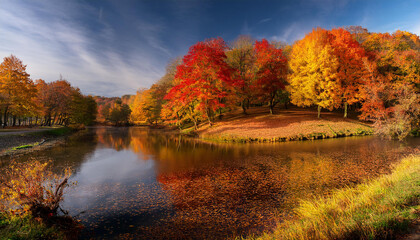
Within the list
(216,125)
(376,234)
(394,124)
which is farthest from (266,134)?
(376,234)

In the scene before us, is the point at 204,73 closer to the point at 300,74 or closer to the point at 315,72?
the point at 300,74

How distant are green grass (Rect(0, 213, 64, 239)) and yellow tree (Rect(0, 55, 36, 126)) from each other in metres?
40.0

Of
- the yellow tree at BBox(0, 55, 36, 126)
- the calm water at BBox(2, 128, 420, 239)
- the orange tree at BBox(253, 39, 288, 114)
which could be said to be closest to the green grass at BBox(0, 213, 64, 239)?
the calm water at BBox(2, 128, 420, 239)

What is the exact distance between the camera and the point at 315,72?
2953cm

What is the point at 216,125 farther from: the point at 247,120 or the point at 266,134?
the point at 266,134

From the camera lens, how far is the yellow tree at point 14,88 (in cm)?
3456

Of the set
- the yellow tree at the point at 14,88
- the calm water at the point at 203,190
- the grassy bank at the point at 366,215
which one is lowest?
the calm water at the point at 203,190

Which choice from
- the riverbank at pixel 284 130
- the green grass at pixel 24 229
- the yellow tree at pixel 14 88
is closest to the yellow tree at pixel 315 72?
the riverbank at pixel 284 130

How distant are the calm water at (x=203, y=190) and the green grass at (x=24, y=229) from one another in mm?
1010

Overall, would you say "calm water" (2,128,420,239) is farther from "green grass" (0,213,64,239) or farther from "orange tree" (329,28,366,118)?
"orange tree" (329,28,366,118)

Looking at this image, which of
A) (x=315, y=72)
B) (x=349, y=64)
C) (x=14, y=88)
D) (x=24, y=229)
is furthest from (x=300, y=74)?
(x=14, y=88)

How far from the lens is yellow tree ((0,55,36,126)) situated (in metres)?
34.6

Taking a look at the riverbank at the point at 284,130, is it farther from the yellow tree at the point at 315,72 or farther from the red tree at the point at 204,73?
the red tree at the point at 204,73

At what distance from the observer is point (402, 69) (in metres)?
35.2
